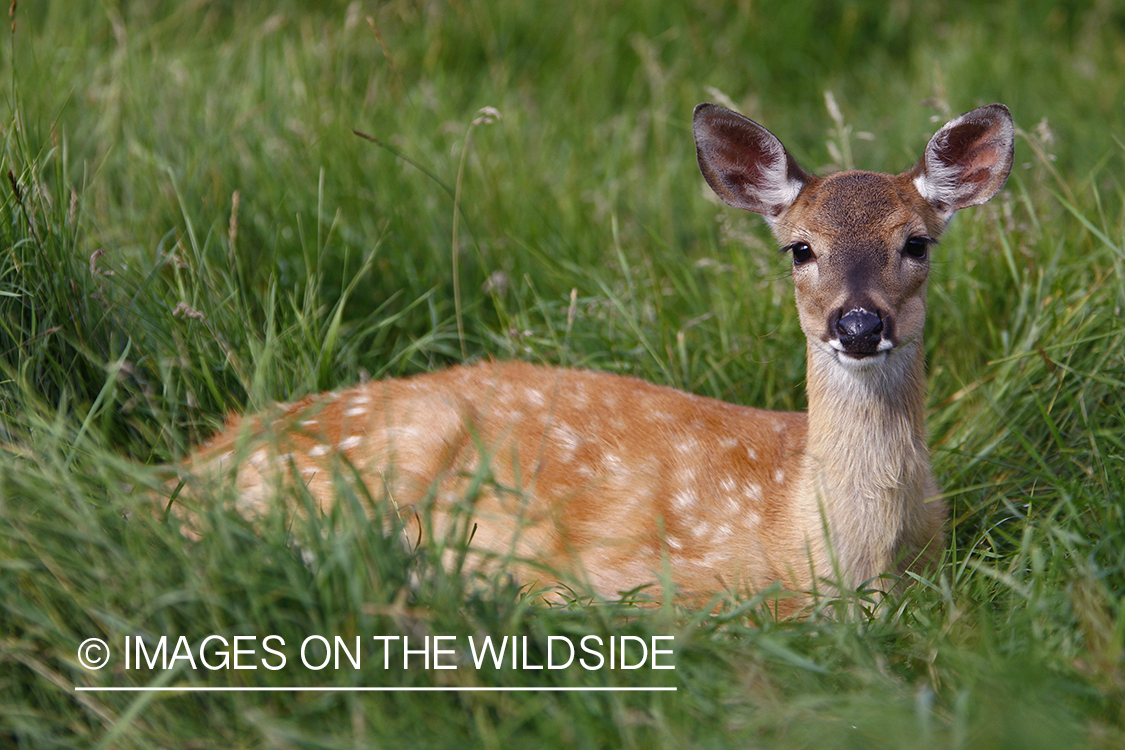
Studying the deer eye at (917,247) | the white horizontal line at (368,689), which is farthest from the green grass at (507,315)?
the deer eye at (917,247)

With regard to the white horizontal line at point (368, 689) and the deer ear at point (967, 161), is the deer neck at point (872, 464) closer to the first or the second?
the deer ear at point (967, 161)

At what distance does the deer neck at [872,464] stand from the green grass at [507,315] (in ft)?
0.76

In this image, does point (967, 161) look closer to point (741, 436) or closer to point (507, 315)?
point (741, 436)

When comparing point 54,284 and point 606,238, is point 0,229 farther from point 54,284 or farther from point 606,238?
point 606,238

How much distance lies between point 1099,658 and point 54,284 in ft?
9.30

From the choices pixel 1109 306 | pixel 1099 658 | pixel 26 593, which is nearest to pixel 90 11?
pixel 26 593

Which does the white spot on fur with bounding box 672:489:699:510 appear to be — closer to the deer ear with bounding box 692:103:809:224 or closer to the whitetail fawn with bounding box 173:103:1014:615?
the whitetail fawn with bounding box 173:103:1014:615

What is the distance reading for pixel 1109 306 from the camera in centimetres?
343

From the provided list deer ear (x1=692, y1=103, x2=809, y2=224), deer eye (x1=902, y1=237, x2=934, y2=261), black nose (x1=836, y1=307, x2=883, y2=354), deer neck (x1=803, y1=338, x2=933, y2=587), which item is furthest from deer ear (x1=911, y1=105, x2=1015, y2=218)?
black nose (x1=836, y1=307, x2=883, y2=354)

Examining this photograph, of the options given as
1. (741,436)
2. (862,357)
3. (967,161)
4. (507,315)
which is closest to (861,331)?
(862,357)

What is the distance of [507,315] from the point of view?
3.87 meters

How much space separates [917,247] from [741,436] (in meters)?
0.76

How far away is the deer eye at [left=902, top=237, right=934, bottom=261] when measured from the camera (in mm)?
2961

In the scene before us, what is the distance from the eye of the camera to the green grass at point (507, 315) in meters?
1.98
